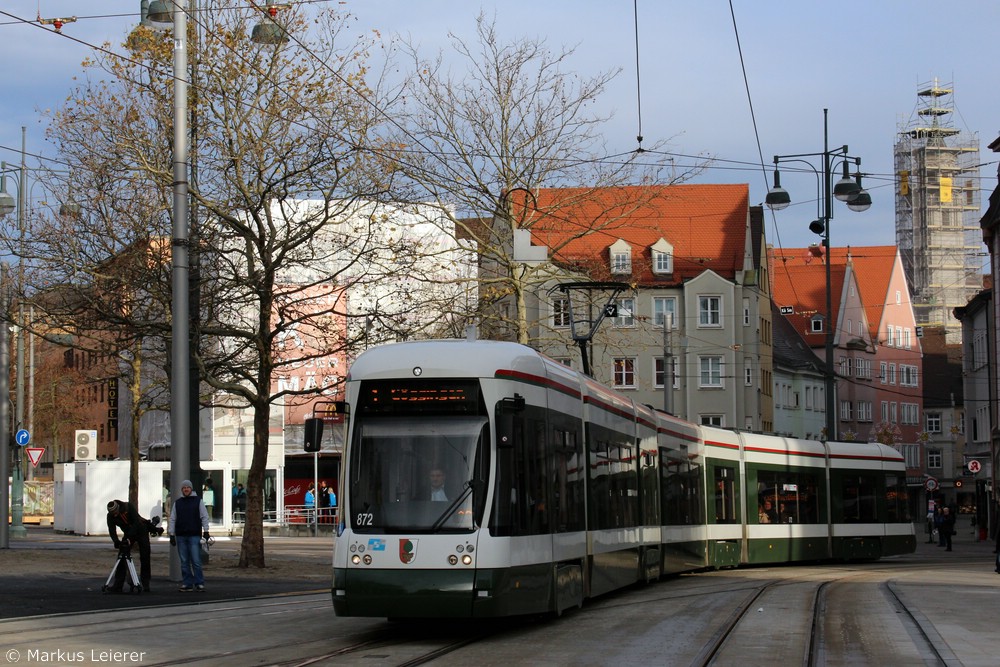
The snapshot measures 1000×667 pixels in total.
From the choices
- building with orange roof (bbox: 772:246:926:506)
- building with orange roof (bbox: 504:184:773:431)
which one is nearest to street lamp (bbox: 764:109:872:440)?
building with orange roof (bbox: 504:184:773:431)

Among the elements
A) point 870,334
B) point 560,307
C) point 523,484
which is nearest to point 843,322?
point 870,334

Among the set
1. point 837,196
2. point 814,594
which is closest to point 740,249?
point 837,196

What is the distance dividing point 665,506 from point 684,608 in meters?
5.30

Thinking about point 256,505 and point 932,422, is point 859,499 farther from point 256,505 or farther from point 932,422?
point 932,422

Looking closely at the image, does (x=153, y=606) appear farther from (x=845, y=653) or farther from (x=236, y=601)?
(x=845, y=653)

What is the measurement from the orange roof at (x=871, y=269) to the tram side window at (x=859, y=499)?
70680mm

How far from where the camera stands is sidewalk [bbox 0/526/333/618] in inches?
728

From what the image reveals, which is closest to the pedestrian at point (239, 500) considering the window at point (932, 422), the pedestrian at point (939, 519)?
the pedestrian at point (939, 519)

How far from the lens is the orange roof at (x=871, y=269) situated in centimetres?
10475

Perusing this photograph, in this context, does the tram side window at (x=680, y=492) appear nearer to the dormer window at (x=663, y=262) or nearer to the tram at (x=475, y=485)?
the tram at (x=475, y=485)

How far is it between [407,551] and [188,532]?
26.5 ft

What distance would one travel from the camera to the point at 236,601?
19.7m

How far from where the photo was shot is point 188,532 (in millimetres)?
20844

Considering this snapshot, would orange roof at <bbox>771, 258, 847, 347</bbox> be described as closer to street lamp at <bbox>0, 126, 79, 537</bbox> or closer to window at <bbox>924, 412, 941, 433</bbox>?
window at <bbox>924, 412, 941, 433</bbox>
